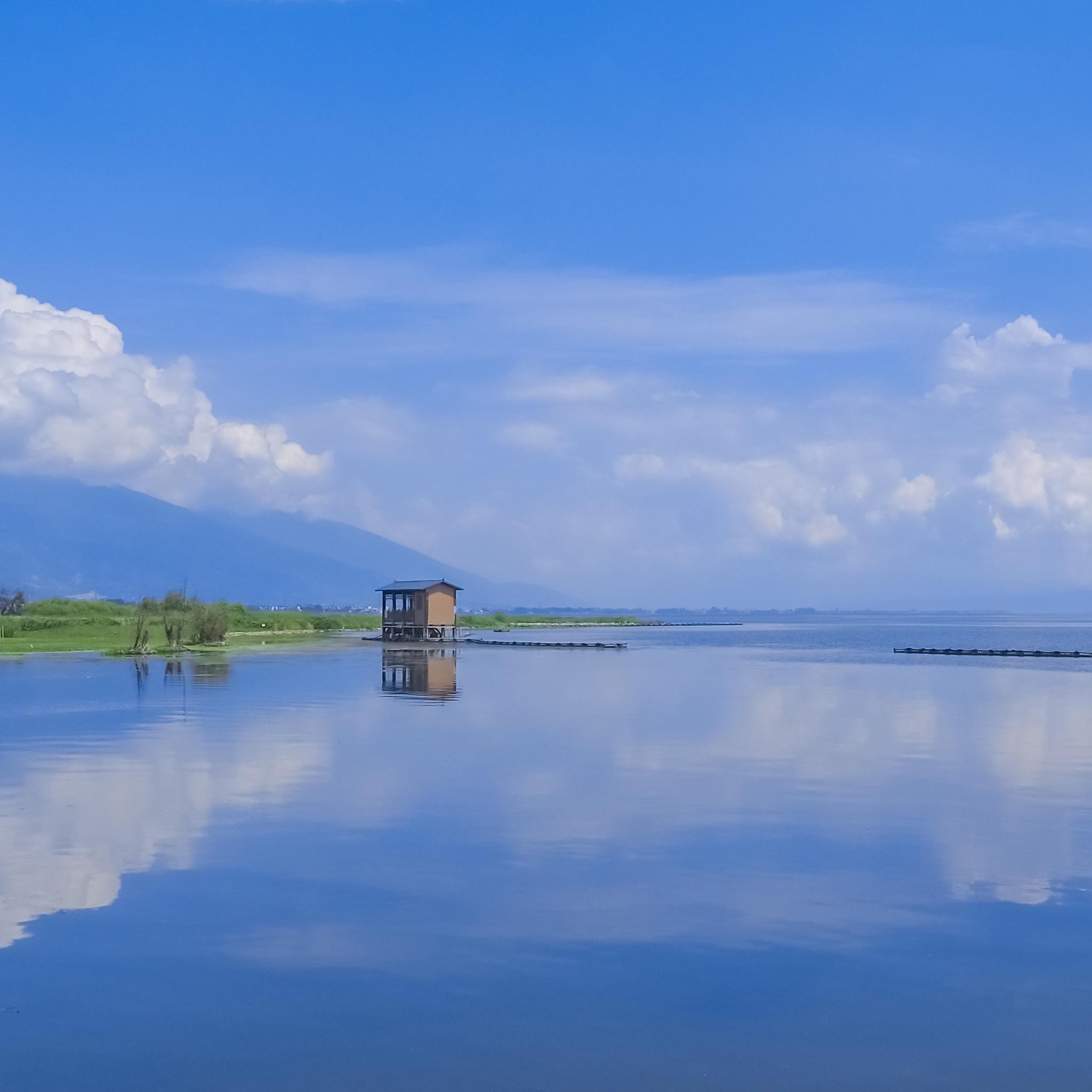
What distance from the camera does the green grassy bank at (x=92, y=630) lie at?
93.4 m

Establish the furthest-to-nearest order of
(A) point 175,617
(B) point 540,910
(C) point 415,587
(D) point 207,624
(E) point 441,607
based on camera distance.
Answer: (C) point 415,587, (E) point 441,607, (D) point 207,624, (A) point 175,617, (B) point 540,910

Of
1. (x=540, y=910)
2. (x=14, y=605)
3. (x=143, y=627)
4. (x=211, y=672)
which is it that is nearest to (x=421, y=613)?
(x=143, y=627)

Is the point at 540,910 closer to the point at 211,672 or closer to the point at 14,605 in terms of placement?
the point at 211,672

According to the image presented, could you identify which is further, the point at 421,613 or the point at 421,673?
the point at 421,613

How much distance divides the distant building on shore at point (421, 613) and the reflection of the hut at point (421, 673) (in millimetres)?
12326

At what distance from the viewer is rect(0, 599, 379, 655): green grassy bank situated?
93.4 m

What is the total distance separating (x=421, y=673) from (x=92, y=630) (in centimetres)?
4886

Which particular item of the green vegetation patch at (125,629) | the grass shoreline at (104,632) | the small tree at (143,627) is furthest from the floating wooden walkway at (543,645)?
the small tree at (143,627)

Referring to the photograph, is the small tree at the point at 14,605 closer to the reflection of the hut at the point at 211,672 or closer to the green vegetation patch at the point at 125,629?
the green vegetation patch at the point at 125,629

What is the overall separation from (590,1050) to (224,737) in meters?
24.7

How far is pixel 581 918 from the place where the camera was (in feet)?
51.1

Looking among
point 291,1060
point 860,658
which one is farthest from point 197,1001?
point 860,658

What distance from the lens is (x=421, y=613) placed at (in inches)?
4461

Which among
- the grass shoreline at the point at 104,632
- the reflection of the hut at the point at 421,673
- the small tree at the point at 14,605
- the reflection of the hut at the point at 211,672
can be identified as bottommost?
the reflection of the hut at the point at 421,673
